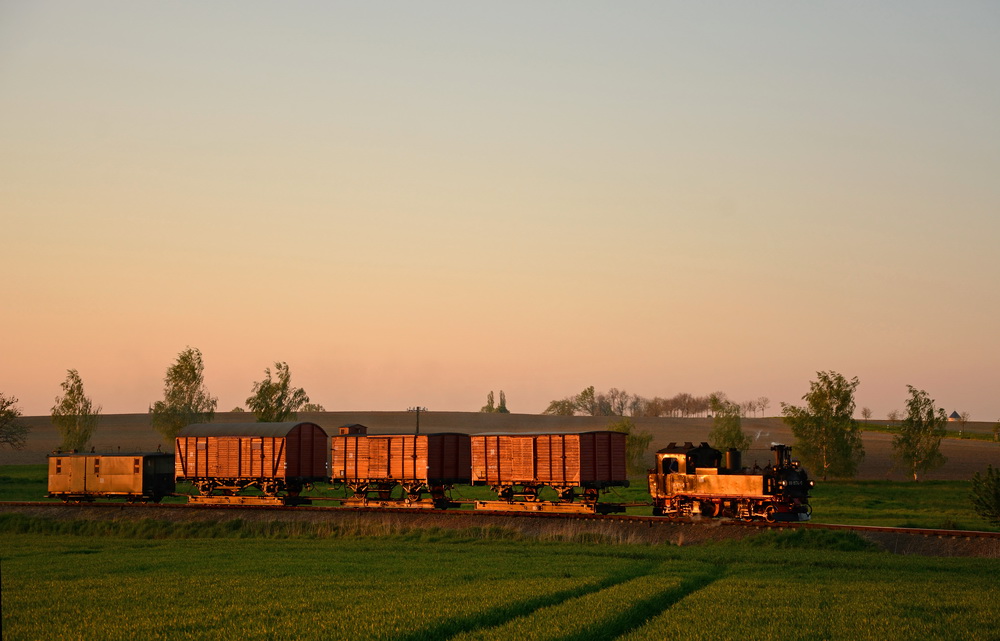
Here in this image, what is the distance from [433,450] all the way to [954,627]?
31329mm

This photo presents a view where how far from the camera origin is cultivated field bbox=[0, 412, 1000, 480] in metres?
103

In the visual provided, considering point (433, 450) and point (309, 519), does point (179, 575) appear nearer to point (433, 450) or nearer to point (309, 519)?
point (309, 519)

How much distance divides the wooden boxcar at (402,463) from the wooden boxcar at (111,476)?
33.4 ft

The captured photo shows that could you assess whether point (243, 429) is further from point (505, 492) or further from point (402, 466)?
point (505, 492)

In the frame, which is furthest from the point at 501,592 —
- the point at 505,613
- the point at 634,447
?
the point at 634,447

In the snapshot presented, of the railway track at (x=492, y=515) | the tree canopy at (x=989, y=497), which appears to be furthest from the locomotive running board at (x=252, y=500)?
the tree canopy at (x=989, y=497)

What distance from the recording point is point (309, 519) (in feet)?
138

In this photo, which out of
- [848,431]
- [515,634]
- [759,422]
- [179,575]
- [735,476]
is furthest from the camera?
[759,422]

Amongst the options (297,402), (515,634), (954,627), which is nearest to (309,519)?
(515,634)

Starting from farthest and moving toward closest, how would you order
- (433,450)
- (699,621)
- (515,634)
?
(433,450) → (699,621) → (515,634)

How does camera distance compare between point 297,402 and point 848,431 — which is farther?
point 297,402

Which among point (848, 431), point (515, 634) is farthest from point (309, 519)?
point (848, 431)

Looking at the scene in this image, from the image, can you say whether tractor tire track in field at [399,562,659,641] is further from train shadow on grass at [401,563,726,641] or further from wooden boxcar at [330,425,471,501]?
wooden boxcar at [330,425,471,501]

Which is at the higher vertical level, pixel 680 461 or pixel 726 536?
pixel 680 461
